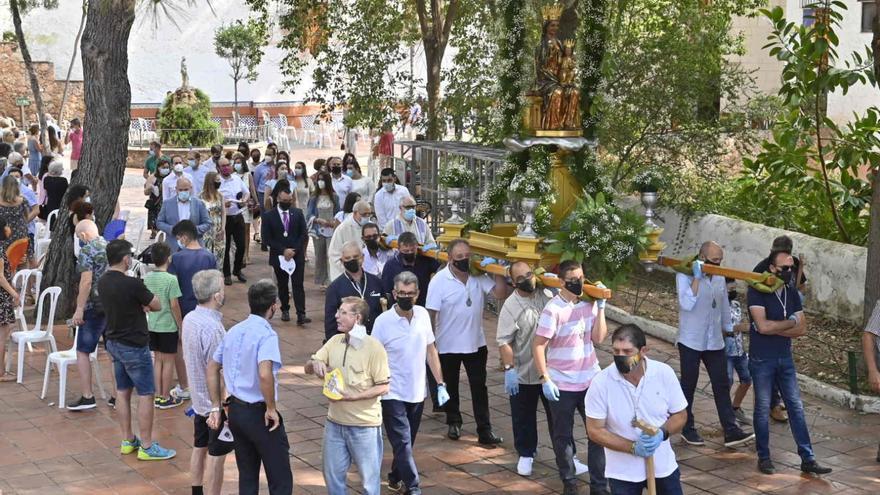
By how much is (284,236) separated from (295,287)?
2.16ft

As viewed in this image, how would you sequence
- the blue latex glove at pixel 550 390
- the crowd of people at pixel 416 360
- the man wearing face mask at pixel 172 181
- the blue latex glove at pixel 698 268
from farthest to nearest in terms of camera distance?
the man wearing face mask at pixel 172 181 → the blue latex glove at pixel 698 268 → the blue latex glove at pixel 550 390 → the crowd of people at pixel 416 360

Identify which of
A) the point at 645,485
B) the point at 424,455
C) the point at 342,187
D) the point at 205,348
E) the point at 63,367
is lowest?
the point at 424,455

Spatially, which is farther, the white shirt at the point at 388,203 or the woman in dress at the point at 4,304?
the white shirt at the point at 388,203

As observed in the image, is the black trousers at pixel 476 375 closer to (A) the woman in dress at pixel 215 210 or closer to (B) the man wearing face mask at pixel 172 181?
(A) the woman in dress at pixel 215 210

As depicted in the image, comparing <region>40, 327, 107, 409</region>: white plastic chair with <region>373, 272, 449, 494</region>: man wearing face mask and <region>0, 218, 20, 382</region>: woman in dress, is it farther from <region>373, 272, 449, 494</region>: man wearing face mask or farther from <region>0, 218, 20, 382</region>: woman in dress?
<region>373, 272, 449, 494</region>: man wearing face mask

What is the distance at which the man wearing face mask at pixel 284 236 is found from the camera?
1439 centimetres

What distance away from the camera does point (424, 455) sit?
31.4ft

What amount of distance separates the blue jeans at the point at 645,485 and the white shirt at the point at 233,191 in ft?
35.3

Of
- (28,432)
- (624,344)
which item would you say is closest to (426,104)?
(28,432)

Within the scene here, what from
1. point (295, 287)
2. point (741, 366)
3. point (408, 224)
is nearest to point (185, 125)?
point (295, 287)

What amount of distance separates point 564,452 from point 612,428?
211 cm

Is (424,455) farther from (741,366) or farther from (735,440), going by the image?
(741,366)

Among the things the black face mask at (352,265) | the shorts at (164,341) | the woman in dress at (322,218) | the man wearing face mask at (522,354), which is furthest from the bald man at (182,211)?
the man wearing face mask at (522,354)

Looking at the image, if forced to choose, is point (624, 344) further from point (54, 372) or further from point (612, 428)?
point (54, 372)
